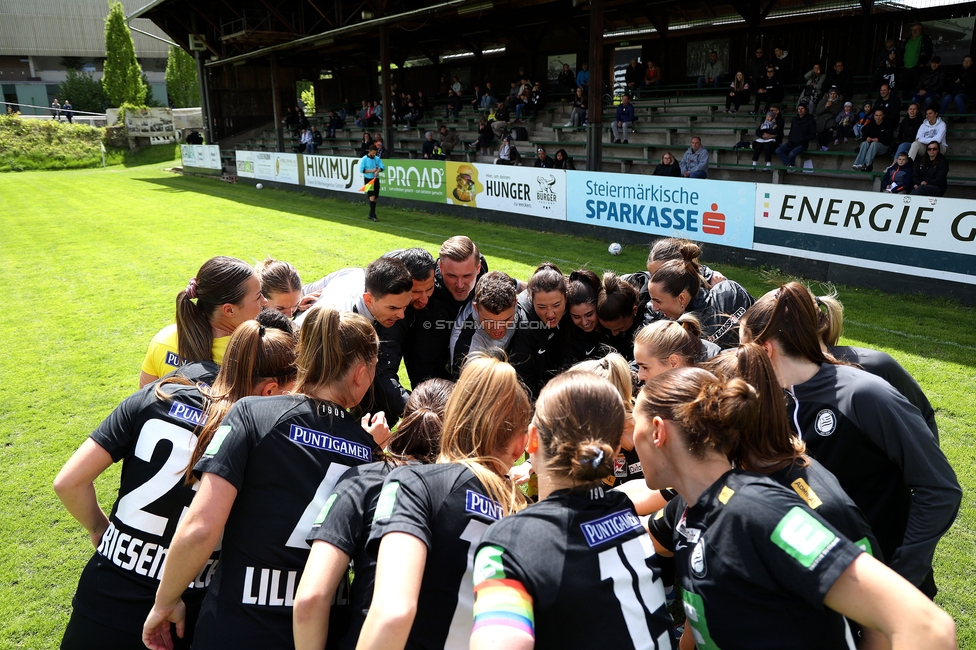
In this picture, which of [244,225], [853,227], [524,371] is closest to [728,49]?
[853,227]

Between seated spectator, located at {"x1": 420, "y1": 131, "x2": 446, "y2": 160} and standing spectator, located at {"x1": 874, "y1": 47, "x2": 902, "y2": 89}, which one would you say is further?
seated spectator, located at {"x1": 420, "y1": 131, "x2": 446, "y2": 160}

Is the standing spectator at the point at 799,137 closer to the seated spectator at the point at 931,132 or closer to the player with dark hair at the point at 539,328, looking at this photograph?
the seated spectator at the point at 931,132

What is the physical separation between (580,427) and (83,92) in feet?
216

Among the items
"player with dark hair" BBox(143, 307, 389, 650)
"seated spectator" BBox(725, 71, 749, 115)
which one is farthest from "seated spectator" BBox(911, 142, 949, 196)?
A: "player with dark hair" BBox(143, 307, 389, 650)

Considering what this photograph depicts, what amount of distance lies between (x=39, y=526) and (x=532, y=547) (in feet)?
15.2

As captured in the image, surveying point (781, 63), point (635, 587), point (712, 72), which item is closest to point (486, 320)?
point (635, 587)

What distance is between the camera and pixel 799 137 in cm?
1484

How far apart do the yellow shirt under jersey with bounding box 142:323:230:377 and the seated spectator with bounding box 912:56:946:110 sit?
52.6 feet

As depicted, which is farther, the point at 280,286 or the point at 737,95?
the point at 737,95

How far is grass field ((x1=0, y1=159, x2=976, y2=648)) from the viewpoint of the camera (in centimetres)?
436

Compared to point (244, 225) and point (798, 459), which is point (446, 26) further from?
point (798, 459)

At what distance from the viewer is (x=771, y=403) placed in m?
2.14

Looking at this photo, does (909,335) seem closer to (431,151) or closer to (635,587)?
(635,587)

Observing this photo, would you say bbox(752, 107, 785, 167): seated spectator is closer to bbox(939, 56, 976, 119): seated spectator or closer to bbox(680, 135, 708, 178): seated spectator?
bbox(680, 135, 708, 178): seated spectator
